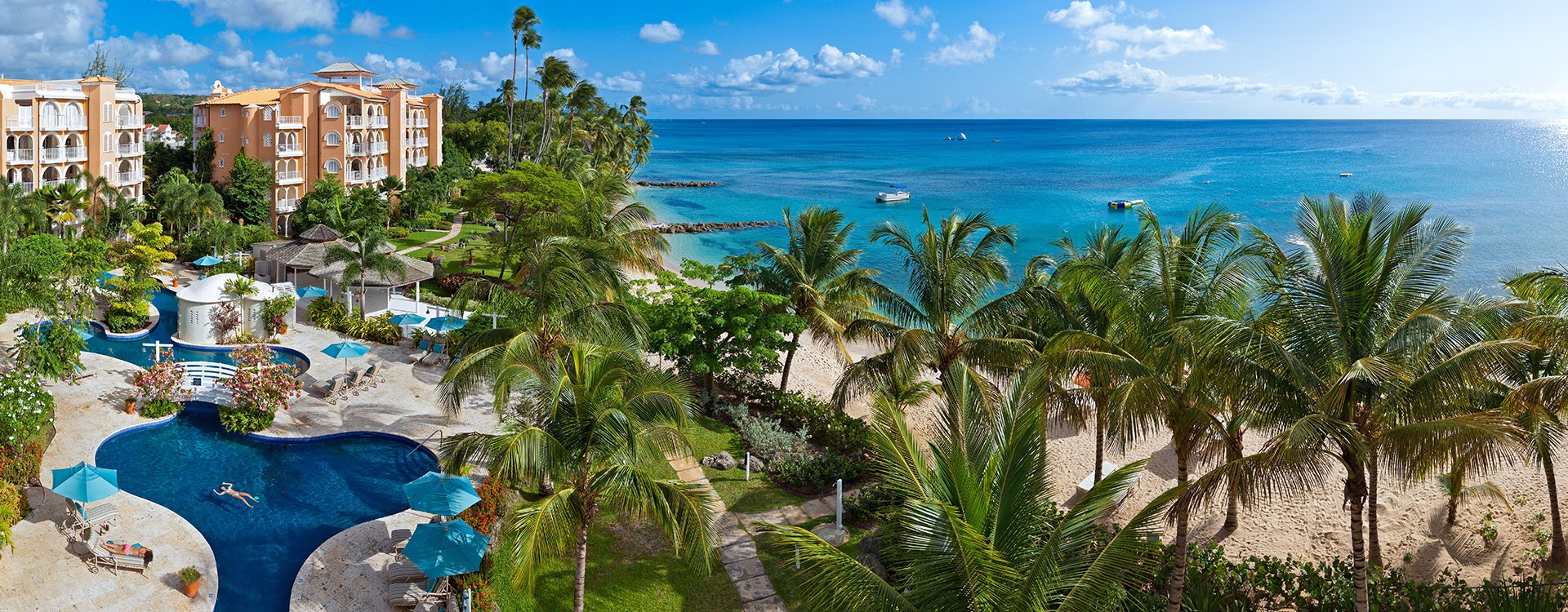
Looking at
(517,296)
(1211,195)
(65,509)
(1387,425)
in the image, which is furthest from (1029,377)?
(1211,195)

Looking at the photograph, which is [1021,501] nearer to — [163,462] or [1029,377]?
[1029,377]

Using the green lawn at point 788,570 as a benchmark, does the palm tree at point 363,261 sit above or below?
above

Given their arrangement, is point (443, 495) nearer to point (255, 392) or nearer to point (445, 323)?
point (255, 392)

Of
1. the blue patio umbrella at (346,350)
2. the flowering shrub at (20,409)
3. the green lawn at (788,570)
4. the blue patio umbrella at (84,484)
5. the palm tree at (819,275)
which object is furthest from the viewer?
the blue patio umbrella at (346,350)

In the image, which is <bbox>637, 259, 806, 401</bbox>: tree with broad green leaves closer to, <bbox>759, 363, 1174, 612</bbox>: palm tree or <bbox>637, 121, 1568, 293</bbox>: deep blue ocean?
<bbox>759, 363, 1174, 612</bbox>: palm tree

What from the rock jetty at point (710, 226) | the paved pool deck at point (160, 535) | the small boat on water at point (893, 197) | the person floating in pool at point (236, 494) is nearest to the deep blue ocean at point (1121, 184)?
the small boat on water at point (893, 197)

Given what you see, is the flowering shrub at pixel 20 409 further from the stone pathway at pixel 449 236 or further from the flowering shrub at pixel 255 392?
the stone pathway at pixel 449 236
